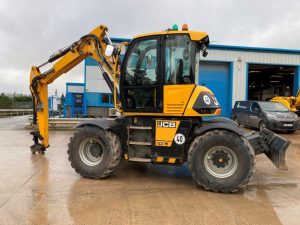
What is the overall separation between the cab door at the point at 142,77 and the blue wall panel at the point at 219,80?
14.1 meters

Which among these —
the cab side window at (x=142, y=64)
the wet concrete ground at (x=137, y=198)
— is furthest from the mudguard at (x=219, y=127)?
the cab side window at (x=142, y=64)

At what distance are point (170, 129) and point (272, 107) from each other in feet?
37.9

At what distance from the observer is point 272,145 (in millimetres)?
5812

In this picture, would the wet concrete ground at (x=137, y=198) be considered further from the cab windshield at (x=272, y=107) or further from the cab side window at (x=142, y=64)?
the cab windshield at (x=272, y=107)

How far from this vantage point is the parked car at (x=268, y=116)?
46.9 feet

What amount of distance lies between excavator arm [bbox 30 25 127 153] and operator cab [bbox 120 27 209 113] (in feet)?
1.93

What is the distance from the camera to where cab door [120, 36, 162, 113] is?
562 centimetres

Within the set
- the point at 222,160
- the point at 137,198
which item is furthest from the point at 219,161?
the point at 137,198

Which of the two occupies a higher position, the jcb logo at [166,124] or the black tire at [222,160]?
the jcb logo at [166,124]

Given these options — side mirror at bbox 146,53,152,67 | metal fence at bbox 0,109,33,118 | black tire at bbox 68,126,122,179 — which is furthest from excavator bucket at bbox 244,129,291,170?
metal fence at bbox 0,109,33,118

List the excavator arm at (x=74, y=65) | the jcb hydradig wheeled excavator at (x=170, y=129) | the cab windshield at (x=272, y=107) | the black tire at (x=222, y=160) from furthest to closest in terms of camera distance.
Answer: the cab windshield at (x=272, y=107) → the excavator arm at (x=74, y=65) → the jcb hydradig wheeled excavator at (x=170, y=129) → the black tire at (x=222, y=160)

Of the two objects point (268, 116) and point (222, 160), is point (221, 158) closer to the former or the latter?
point (222, 160)

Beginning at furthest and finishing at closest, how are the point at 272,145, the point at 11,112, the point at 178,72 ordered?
the point at 11,112 → the point at 272,145 → the point at 178,72

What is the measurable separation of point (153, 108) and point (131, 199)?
1.76 m
